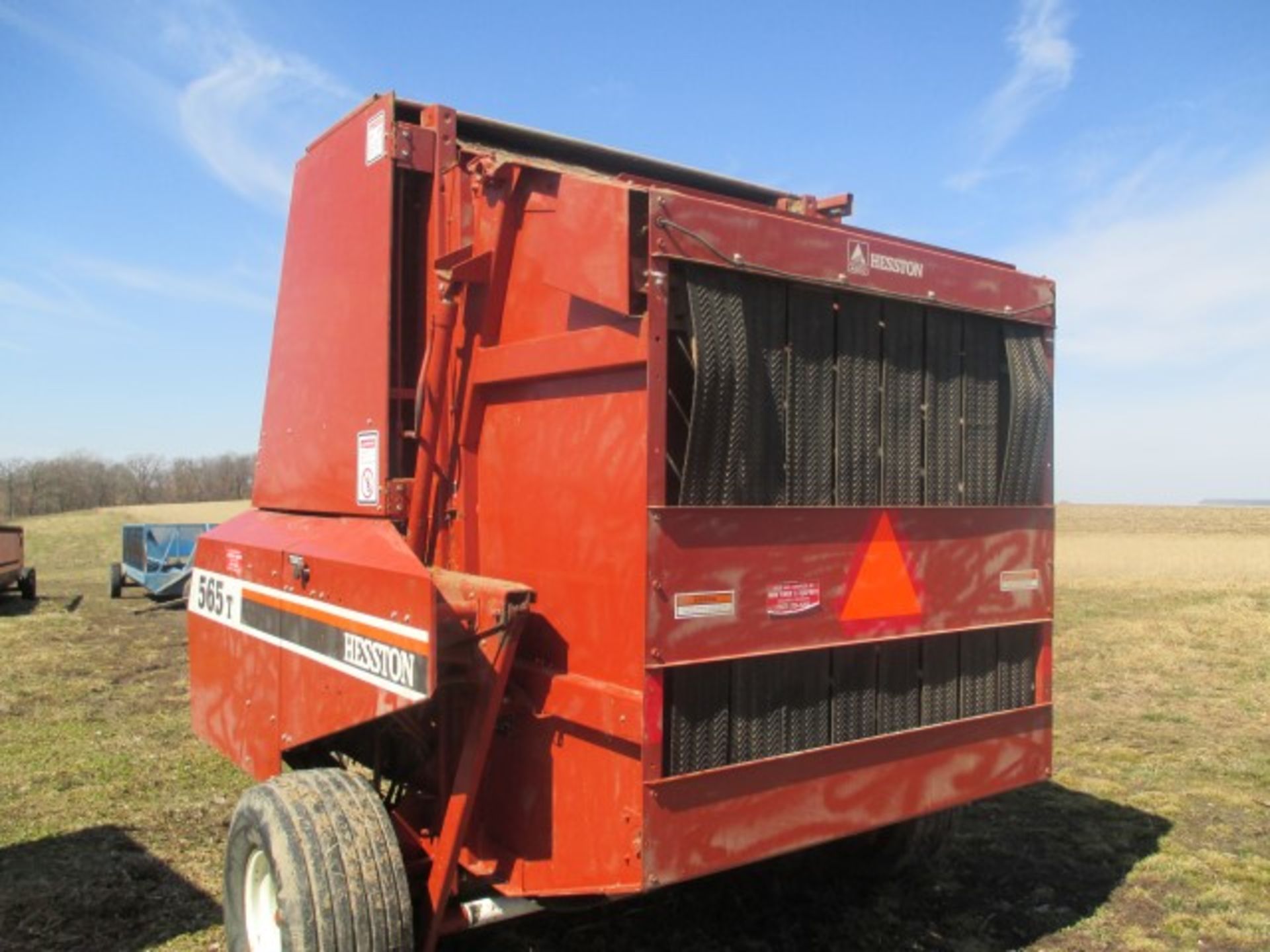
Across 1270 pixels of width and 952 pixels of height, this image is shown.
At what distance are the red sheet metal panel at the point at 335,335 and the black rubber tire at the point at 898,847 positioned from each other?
262cm

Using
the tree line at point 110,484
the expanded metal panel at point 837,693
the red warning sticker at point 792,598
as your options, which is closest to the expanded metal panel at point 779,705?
the expanded metal panel at point 837,693

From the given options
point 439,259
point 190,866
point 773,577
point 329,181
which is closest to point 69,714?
point 190,866

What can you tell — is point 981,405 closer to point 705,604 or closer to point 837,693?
point 837,693

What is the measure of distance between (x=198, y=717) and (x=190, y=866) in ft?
2.61

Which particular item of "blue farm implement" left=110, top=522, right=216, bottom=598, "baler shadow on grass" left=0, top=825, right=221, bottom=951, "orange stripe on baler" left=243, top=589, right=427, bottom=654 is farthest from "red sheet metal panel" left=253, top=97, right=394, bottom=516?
"blue farm implement" left=110, top=522, right=216, bottom=598

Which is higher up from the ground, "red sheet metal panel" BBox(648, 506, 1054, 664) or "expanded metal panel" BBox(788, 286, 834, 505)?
"expanded metal panel" BBox(788, 286, 834, 505)

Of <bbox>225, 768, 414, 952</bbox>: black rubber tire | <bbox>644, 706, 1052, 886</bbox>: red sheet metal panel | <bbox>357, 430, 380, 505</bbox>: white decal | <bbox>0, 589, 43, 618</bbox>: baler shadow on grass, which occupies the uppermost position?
<bbox>357, 430, 380, 505</bbox>: white decal

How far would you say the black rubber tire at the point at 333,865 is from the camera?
2896 millimetres

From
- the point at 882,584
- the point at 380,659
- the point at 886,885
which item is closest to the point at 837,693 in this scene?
the point at 882,584

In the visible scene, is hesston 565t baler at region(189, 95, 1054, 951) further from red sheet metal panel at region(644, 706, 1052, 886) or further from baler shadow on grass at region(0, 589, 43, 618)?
baler shadow on grass at region(0, 589, 43, 618)

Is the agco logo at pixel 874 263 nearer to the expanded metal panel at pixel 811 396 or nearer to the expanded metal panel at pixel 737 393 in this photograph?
the expanded metal panel at pixel 811 396

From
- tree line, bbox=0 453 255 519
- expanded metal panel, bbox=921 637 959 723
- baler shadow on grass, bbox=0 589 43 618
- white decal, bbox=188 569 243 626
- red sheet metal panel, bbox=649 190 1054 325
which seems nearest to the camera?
red sheet metal panel, bbox=649 190 1054 325

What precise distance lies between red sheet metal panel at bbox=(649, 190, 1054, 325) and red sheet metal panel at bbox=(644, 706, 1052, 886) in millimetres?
1430

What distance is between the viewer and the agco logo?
321 cm
